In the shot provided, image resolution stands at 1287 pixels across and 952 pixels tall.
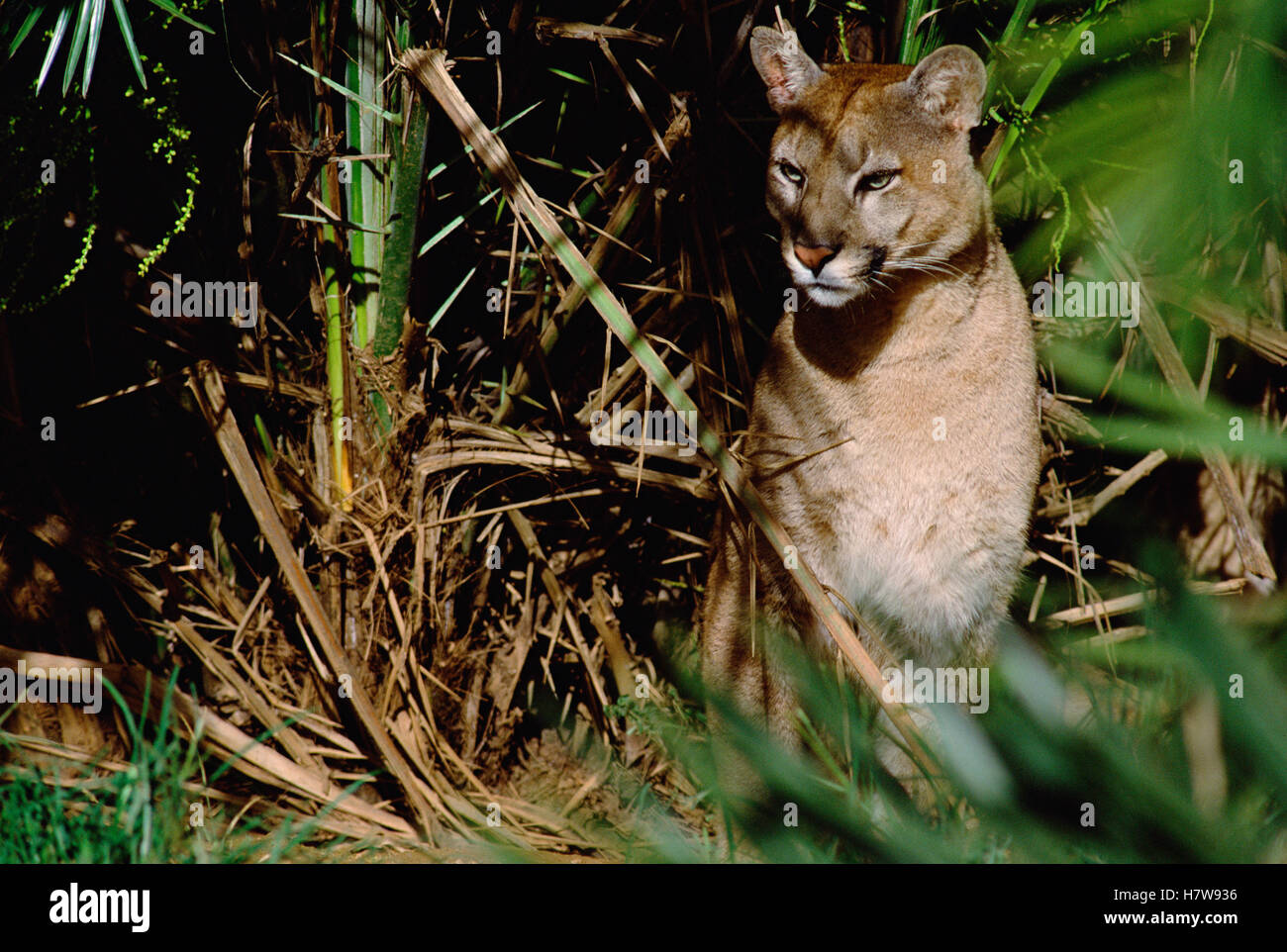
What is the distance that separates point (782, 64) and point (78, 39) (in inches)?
63.6

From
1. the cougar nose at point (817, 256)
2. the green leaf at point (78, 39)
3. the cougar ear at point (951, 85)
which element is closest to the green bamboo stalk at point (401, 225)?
the green leaf at point (78, 39)

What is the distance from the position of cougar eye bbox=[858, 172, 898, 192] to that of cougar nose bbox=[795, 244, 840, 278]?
0.70 ft

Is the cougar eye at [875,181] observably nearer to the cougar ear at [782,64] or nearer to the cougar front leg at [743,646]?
the cougar ear at [782,64]

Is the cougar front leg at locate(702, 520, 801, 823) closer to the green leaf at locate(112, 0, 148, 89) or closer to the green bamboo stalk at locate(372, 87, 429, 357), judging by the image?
the green bamboo stalk at locate(372, 87, 429, 357)

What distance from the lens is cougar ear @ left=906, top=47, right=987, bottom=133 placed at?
2502 millimetres

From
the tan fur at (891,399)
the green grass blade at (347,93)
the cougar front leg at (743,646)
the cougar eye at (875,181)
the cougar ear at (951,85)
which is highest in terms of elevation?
the green grass blade at (347,93)

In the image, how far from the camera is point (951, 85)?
256 cm

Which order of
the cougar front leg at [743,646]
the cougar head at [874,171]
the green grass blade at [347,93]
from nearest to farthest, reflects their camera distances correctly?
the cougar head at [874,171]
the green grass blade at [347,93]
the cougar front leg at [743,646]

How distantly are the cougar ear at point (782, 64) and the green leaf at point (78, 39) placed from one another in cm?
152

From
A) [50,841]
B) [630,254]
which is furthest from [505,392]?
[50,841]

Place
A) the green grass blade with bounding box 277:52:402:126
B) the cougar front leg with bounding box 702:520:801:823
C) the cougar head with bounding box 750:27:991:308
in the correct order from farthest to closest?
the cougar front leg with bounding box 702:520:801:823, the green grass blade with bounding box 277:52:402:126, the cougar head with bounding box 750:27:991:308

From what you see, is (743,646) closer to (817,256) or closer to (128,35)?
(817,256)

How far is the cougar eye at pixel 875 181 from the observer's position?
260cm

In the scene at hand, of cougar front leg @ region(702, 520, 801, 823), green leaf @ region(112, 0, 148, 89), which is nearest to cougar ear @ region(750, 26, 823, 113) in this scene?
cougar front leg @ region(702, 520, 801, 823)
